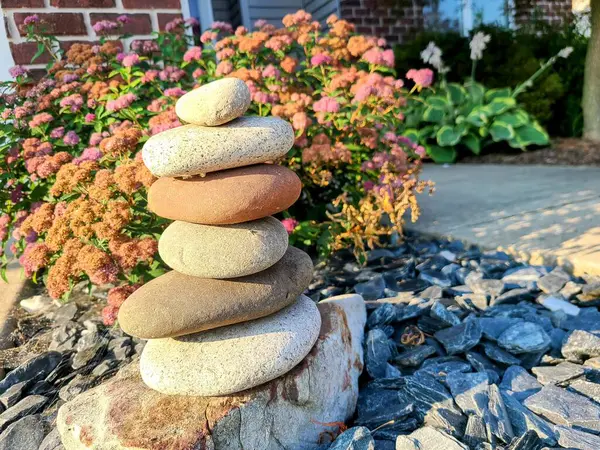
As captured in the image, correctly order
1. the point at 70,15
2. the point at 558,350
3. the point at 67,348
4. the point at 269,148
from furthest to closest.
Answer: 1. the point at 70,15
2. the point at 67,348
3. the point at 558,350
4. the point at 269,148

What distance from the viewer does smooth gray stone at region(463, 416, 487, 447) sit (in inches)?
58.0

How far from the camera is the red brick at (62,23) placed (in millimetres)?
3529

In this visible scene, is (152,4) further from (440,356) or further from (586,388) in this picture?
(586,388)

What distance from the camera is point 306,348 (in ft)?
5.11

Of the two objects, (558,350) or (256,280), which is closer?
(256,280)

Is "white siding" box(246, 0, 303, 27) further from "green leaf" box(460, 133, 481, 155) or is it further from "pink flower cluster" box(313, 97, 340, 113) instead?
"pink flower cluster" box(313, 97, 340, 113)

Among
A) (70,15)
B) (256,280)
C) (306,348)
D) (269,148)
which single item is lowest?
(306,348)

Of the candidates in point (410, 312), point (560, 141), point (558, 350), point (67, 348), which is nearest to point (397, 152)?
point (410, 312)

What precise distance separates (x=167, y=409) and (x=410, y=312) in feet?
3.97

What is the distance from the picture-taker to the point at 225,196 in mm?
1478

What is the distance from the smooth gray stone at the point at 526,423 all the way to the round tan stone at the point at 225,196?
0.94 m

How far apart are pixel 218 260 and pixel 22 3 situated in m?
3.05

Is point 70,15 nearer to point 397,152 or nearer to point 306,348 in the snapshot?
point 397,152

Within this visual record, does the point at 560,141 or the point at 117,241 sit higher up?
the point at 117,241
